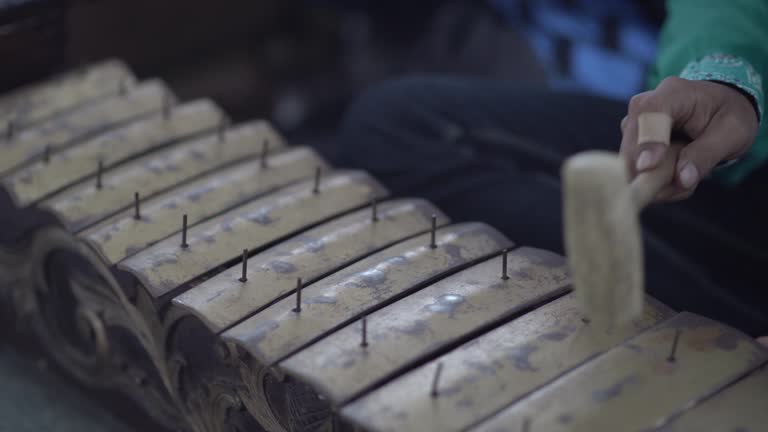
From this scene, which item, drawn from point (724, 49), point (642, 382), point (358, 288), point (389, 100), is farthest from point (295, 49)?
point (642, 382)

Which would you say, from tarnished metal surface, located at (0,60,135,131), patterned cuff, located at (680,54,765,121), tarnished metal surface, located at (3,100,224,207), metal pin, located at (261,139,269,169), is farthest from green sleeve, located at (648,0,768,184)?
tarnished metal surface, located at (0,60,135,131)

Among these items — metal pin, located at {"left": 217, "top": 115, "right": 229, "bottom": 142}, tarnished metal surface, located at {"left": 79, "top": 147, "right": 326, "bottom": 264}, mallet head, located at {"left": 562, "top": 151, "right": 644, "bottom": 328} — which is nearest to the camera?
mallet head, located at {"left": 562, "top": 151, "right": 644, "bottom": 328}

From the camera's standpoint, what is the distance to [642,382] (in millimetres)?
1007

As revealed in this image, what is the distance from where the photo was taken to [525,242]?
143cm

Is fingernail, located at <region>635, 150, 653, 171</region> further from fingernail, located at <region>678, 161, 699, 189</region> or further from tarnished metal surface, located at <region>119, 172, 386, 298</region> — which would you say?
tarnished metal surface, located at <region>119, 172, 386, 298</region>

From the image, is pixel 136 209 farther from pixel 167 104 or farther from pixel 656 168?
pixel 656 168

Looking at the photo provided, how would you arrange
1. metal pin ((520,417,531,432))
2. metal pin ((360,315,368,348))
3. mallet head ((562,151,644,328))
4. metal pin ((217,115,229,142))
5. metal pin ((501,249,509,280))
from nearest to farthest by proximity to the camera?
1. mallet head ((562,151,644,328))
2. metal pin ((520,417,531,432))
3. metal pin ((360,315,368,348))
4. metal pin ((501,249,509,280))
5. metal pin ((217,115,229,142))

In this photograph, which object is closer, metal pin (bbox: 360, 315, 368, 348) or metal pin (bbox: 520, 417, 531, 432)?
metal pin (bbox: 520, 417, 531, 432)

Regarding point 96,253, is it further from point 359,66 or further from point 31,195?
point 359,66

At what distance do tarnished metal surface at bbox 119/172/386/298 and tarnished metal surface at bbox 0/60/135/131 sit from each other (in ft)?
1.42

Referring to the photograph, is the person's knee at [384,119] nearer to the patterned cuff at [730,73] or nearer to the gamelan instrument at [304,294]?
the gamelan instrument at [304,294]

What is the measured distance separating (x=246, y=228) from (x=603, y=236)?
1.80ft

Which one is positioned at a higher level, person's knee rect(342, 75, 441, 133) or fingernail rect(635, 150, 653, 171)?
fingernail rect(635, 150, 653, 171)

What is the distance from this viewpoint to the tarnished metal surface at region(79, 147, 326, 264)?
4.22 feet
